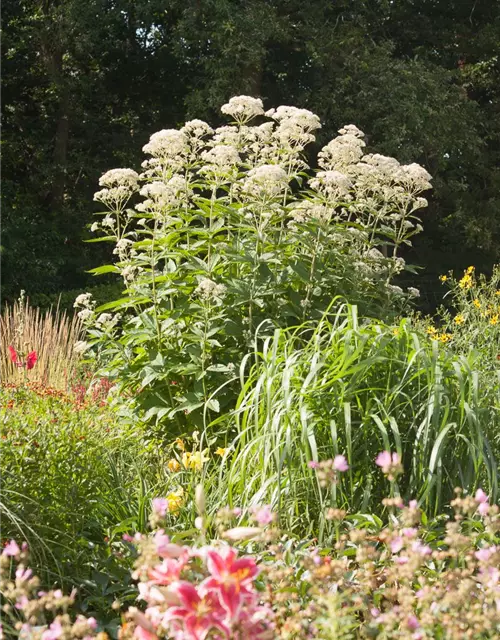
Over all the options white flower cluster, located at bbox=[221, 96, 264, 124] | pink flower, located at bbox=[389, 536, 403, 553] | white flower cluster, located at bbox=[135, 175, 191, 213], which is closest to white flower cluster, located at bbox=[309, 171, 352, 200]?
white flower cluster, located at bbox=[221, 96, 264, 124]

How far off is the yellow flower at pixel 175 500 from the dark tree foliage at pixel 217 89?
857 centimetres

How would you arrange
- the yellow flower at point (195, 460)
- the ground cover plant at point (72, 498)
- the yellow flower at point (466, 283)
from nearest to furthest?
the ground cover plant at point (72, 498) → the yellow flower at point (195, 460) → the yellow flower at point (466, 283)

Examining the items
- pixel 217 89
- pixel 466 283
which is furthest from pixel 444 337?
pixel 217 89

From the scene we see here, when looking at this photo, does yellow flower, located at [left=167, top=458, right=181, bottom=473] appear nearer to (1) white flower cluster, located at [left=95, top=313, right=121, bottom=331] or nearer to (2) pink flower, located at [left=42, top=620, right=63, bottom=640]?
(1) white flower cluster, located at [left=95, top=313, right=121, bottom=331]

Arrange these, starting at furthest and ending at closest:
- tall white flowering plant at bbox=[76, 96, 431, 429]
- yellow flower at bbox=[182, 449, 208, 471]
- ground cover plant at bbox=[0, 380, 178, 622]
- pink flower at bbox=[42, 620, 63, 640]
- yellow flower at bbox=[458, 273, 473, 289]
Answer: yellow flower at bbox=[458, 273, 473, 289], tall white flowering plant at bbox=[76, 96, 431, 429], yellow flower at bbox=[182, 449, 208, 471], ground cover plant at bbox=[0, 380, 178, 622], pink flower at bbox=[42, 620, 63, 640]

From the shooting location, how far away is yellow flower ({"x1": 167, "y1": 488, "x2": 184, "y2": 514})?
2959 millimetres

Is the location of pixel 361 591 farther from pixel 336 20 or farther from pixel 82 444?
pixel 336 20

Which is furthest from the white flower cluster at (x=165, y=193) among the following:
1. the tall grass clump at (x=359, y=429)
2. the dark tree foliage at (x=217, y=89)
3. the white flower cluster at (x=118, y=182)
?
the dark tree foliage at (x=217, y=89)

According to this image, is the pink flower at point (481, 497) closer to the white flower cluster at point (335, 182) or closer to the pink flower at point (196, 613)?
the pink flower at point (196, 613)

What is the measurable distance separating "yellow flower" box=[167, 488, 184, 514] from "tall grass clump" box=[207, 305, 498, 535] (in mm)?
146

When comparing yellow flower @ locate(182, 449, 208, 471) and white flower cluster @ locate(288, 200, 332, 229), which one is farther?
white flower cluster @ locate(288, 200, 332, 229)

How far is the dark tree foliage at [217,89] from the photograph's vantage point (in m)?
12.5

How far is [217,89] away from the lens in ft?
40.8

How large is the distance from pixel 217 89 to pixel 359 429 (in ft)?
33.1
